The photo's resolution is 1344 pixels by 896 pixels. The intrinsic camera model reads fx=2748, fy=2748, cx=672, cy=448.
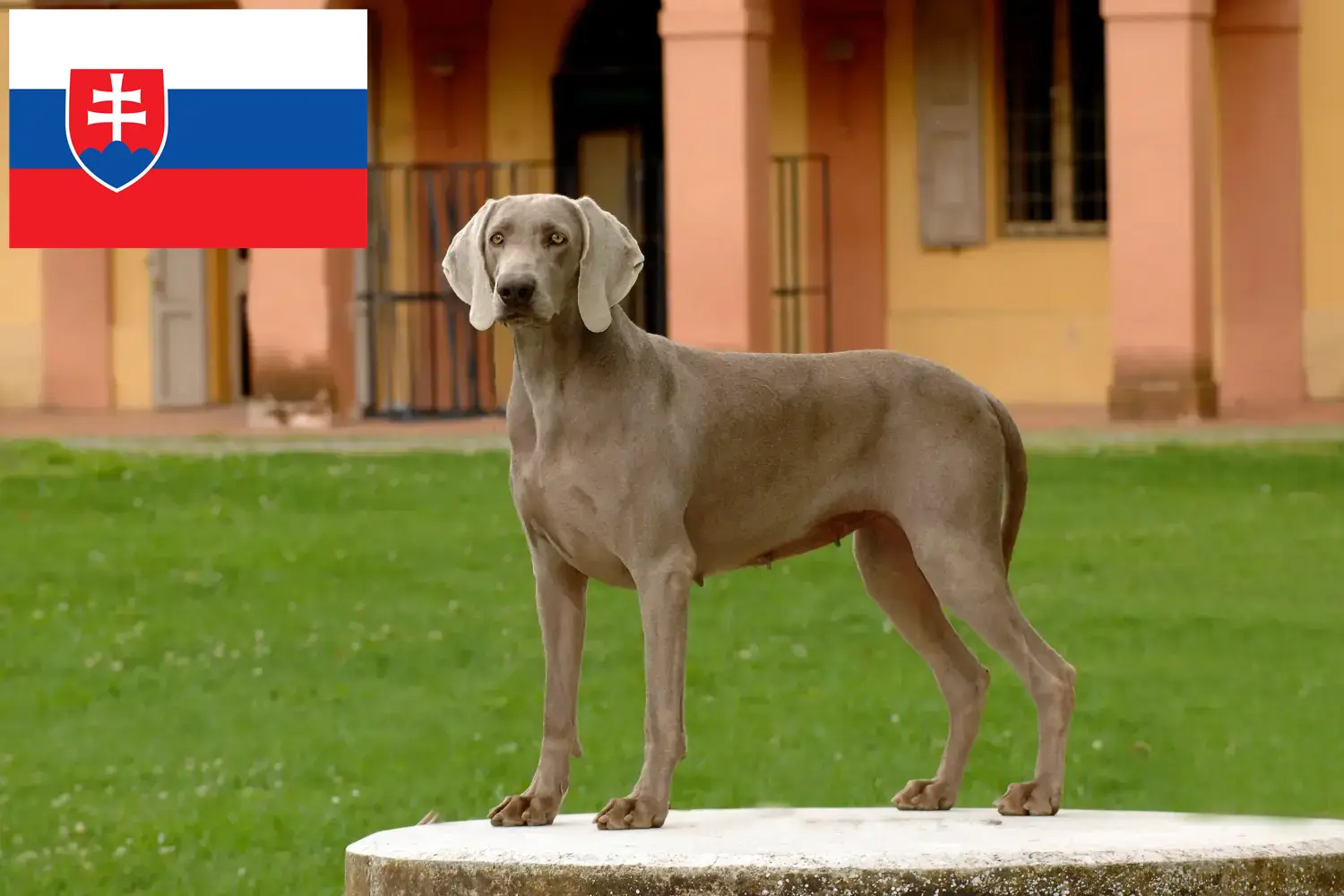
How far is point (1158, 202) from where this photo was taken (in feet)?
61.5

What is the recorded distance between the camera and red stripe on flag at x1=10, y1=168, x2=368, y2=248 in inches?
764

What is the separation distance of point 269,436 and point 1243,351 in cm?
713

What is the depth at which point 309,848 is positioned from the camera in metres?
9.04

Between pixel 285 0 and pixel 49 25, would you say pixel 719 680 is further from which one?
pixel 49 25

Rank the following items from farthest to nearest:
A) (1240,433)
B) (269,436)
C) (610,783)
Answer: (269,436)
(1240,433)
(610,783)

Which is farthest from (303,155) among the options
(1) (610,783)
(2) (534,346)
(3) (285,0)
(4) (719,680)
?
(2) (534,346)

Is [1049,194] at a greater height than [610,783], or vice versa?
[1049,194]

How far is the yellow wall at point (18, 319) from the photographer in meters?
22.1

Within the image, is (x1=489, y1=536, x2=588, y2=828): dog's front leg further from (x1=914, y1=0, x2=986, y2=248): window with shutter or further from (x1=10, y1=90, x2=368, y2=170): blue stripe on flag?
(x1=914, y1=0, x2=986, y2=248): window with shutter

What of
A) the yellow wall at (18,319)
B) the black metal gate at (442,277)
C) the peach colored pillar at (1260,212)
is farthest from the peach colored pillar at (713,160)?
the yellow wall at (18,319)

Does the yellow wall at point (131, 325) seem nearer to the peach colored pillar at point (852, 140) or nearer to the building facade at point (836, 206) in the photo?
the building facade at point (836, 206)

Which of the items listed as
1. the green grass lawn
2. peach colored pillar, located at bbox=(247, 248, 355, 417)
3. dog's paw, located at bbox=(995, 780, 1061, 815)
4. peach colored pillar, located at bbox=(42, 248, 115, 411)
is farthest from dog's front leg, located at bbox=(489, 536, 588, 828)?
peach colored pillar, located at bbox=(42, 248, 115, 411)

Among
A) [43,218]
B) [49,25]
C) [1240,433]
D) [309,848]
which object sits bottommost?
[309,848]

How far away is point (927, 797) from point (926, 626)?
16.3 inches
